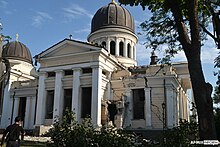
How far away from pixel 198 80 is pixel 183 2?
3523 mm

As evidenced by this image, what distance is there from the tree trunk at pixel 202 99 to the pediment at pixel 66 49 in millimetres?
20445

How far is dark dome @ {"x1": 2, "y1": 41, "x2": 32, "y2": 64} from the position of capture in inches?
1654

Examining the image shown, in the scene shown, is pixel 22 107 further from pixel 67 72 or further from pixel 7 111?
pixel 67 72

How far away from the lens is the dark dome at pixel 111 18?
38625 mm

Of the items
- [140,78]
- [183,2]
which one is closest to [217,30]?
[183,2]

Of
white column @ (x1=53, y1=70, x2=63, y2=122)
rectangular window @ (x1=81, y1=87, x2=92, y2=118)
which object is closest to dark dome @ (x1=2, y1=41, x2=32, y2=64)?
white column @ (x1=53, y1=70, x2=63, y2=122)

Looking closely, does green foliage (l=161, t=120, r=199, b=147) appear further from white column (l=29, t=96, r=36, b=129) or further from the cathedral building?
white column (l=29, t=96, r=36, b=129)

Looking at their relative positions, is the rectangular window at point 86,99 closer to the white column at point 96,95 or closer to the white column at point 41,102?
the white column at point 96,95

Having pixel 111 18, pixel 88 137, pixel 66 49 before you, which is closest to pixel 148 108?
pixel 66 49

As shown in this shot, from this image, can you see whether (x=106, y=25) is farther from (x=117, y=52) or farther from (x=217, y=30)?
(x=217, y=30)

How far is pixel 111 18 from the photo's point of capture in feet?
127

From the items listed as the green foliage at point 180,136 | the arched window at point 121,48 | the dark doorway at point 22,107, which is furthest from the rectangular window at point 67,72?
the green foliage at point 180,136

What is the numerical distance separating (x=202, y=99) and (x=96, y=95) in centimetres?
1945

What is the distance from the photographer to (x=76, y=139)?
871 centimetres
